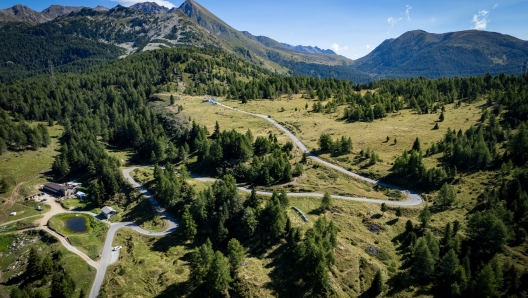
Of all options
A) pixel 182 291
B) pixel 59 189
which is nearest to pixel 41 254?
Answer: pixel 59 189

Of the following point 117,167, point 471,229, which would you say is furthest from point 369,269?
point 117,167

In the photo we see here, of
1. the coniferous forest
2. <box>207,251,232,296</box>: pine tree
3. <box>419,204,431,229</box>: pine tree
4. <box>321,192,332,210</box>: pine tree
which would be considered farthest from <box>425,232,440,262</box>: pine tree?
<box>207,251,232,296</box>: pine tree

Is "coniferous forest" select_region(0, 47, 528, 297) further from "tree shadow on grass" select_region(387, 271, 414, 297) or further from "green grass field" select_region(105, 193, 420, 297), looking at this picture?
"green grass field" select_region(105, 193, 420, 297)

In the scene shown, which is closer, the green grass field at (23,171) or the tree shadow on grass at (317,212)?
the tree shadow on grass at (317,212)

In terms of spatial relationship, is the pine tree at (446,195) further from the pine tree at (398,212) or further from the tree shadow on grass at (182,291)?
the tree shadow on grass at (182,291)

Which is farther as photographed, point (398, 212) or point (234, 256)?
point (398, 212)

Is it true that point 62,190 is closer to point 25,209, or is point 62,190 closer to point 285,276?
point 25,209

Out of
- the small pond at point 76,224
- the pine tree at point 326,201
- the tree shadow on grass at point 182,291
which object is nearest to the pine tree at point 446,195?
the pine tree at point 326,201
